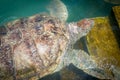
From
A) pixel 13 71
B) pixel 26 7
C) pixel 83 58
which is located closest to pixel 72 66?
pixel 83 58

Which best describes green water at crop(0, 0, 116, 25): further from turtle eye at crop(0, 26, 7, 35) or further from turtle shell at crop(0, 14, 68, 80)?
turtle eye at crop(0, 26, 7, 35)

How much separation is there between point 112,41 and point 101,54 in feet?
1.19

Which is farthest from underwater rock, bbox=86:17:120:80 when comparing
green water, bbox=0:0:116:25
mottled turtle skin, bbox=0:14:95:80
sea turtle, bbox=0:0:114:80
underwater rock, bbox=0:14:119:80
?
green water, bbox=0:0:116:25

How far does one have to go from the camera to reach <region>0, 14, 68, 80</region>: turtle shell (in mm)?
2656

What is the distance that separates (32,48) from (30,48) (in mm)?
31

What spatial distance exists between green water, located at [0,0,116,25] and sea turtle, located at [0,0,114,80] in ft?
5.70

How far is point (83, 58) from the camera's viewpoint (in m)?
3.10

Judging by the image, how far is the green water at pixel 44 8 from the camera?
4.70 metres

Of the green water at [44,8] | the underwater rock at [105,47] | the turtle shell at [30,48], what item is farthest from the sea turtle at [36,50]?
the green water at [44,8]

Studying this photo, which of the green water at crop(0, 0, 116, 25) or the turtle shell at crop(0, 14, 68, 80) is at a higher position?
the green water at crop(0, 0, 116, 25)

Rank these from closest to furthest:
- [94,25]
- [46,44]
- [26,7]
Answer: [46,44] → [94,25] → [26,7]

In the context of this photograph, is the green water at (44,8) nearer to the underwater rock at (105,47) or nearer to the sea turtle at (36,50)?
the underwater rock at (105,47)

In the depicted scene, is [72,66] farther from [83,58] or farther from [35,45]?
[35,45]

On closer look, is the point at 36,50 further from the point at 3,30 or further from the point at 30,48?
the point at 3,30
